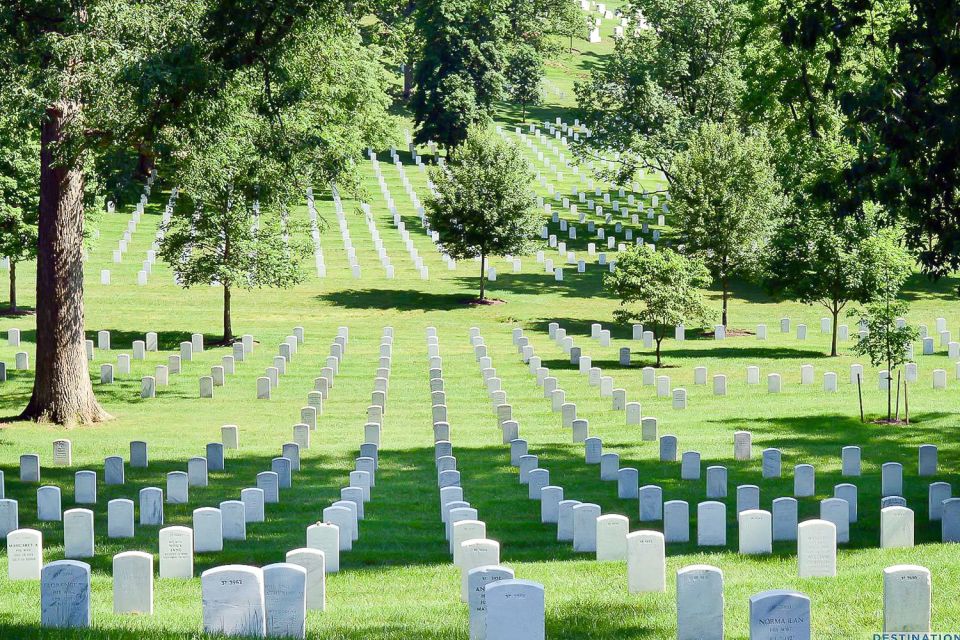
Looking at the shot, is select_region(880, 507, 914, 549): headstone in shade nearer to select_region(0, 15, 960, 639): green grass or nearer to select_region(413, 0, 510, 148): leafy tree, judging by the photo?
select_region(0, 15, 960, 639): green grass

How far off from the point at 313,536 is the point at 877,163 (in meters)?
8.79

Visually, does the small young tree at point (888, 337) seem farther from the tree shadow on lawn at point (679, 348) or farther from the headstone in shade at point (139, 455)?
the headstone in shade at point (139, 455)

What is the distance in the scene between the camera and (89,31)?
812 inches

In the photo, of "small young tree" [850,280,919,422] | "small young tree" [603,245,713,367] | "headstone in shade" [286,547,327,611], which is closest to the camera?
"headstone in shade" [286,547,327,611]

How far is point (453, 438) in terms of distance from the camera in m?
23.1

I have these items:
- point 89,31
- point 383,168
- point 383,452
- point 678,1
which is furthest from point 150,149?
point 383,168

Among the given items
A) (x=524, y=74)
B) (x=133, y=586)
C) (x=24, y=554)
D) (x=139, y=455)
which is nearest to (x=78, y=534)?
(x=24, y=554)

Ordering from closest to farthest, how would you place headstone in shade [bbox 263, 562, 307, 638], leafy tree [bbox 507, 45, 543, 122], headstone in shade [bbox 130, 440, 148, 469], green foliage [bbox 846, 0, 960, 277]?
1. headstone in shade [bbox 263, 562, 307, 638]
2. green foliage [bbox 846, 0, 960, 277]
3. headstone in shade [bbox 130, 440, 148, 469]
4. leafy tree [bbox 507, 45, 543, 122]

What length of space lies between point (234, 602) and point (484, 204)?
3157 cm

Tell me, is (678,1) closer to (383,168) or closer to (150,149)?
(383,168)

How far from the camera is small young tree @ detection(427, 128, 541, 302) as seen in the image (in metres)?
40.7

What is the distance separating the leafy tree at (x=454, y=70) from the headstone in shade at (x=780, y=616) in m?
53.9

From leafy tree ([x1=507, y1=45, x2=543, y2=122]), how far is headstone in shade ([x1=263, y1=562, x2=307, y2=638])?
226ft

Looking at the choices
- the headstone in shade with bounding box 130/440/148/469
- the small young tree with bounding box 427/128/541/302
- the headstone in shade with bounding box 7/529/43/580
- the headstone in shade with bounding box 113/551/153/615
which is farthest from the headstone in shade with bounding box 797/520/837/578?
the small young tree with bounding box 427/128/541/302
